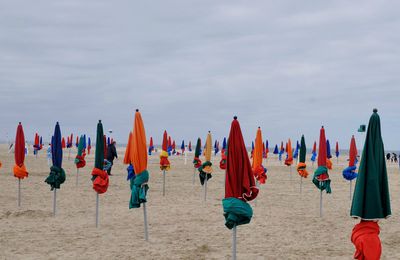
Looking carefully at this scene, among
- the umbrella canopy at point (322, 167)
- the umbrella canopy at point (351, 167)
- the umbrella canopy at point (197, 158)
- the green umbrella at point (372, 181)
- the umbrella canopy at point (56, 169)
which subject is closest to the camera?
the green umbrella at point (372, 181)

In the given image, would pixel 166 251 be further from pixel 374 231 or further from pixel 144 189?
pixel 374 231

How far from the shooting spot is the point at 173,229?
10930mm

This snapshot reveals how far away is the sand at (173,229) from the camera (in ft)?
28.9

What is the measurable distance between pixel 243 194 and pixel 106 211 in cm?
796

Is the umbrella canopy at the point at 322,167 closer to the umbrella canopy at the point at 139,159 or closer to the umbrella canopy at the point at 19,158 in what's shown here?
the umbrella canopy at the point at 139,159

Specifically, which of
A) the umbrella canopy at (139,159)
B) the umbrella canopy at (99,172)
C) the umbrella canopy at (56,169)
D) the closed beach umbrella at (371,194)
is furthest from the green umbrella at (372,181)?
the umbrella canopy at (56,169)

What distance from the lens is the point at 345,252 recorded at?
353 inches

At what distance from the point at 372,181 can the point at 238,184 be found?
1960 millimetres

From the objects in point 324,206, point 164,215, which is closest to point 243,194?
point 164,215

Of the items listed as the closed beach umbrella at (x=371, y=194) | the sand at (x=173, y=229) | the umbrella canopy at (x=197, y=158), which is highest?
the umbrella canopy at (x=197, y=158)

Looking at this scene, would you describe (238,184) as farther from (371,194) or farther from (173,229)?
(173,229)

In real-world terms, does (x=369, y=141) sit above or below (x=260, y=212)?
above

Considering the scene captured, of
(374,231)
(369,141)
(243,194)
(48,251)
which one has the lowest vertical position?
Answer: (48,251)

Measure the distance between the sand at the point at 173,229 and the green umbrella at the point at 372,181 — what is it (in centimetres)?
328
